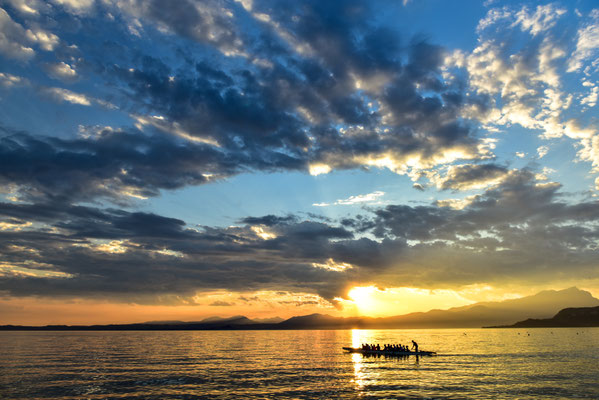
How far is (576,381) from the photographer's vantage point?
59.3 m

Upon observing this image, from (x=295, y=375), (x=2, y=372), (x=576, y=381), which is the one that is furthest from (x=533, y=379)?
(x=2, y=372)

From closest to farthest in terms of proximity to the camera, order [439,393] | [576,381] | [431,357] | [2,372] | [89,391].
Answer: [439,393] → [89,391] → [576,381] → [2,372] → [431,357]

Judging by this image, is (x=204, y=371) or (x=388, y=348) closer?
(x=204, y=371)

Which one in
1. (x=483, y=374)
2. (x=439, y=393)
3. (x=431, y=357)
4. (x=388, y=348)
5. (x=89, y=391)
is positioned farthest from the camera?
(x=388, y=348)

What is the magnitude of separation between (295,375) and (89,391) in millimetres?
32495

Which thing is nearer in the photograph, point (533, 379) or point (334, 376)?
point (533, 379)

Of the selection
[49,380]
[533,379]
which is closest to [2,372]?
[49,380]

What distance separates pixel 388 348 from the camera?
10838cm

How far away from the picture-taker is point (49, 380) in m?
63.0

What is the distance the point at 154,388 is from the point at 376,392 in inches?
1239

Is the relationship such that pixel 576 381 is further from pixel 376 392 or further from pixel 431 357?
pixel 431 357

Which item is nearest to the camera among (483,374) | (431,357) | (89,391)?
(89,391)

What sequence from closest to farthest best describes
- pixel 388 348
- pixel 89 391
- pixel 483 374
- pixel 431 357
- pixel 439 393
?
1. pixel 439 393
2. pixel 89 391
3. pixel 483 374
4. pixel 431 357
5. pixel 388 348

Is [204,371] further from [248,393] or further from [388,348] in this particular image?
[388,348]
